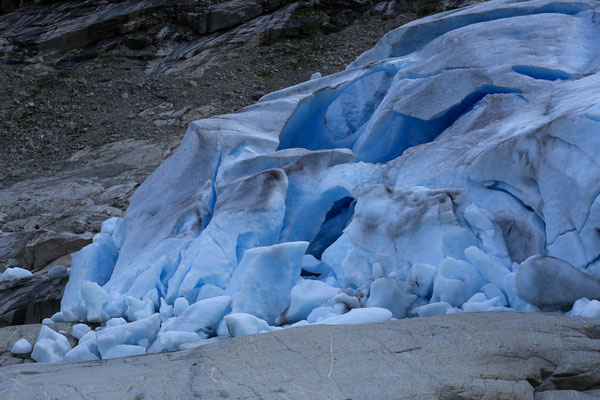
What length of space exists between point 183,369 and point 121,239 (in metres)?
3.86

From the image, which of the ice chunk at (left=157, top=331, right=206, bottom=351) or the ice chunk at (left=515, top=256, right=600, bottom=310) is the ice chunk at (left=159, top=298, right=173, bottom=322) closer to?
the ice chunk at (left=157, top=331, right=206, bottom=351)

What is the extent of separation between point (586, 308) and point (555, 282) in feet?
0.63

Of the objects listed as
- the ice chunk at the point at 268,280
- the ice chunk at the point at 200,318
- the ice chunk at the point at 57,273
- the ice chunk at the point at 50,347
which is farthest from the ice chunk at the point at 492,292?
the ice chunk at the point at 57,273

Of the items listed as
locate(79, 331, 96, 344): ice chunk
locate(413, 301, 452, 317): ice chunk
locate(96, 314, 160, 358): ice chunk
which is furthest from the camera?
locate(79, 331, 96, 344): ice chunk

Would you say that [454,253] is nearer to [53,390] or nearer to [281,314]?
[281,314]

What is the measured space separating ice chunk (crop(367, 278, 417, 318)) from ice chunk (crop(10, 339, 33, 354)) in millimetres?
2154

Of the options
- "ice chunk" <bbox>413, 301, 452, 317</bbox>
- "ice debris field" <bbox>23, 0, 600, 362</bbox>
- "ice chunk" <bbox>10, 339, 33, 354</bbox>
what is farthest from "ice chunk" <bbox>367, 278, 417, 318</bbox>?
"ice chunk" <bbox>10, 339, 33, 354</bbox>

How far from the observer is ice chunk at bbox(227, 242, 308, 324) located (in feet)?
13.7

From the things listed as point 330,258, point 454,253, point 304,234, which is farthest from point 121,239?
point 454,253

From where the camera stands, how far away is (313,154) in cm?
540

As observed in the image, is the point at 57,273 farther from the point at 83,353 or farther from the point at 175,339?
the point at 175,339

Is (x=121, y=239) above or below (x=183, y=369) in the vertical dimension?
below

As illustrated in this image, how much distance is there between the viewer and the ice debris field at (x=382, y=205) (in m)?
Result: 3.59

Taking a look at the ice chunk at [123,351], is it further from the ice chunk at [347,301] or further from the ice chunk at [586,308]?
the ice chunk at [586,308]
